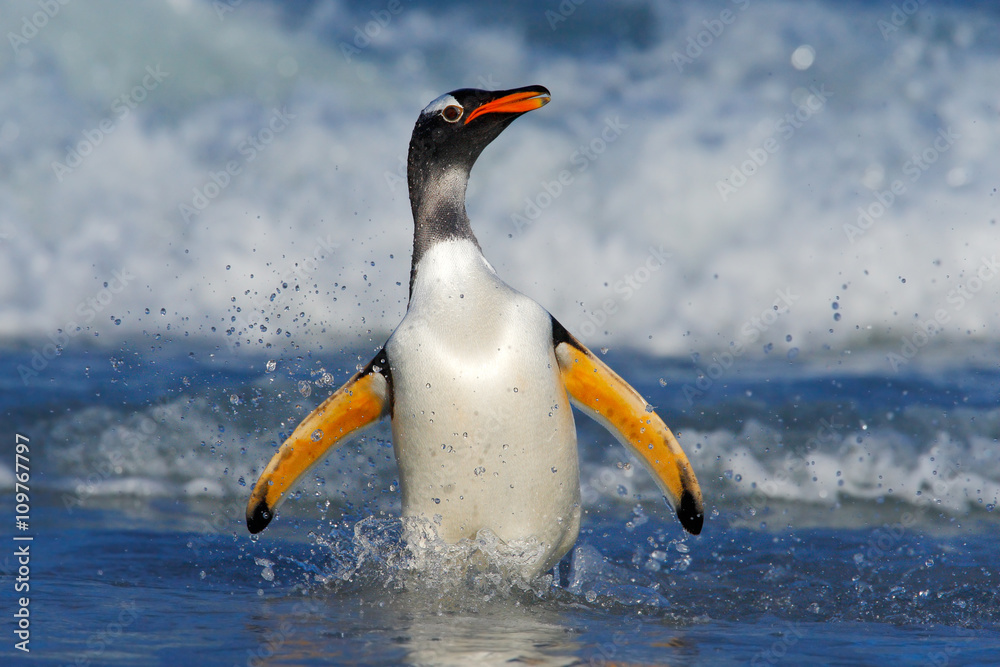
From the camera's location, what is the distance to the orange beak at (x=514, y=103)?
250cm

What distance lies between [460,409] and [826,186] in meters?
6.69

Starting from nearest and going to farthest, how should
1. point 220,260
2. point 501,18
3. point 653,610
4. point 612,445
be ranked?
point 653,610, point 612,445, point 220,260, point 501,18

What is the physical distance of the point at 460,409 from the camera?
2.39 metres

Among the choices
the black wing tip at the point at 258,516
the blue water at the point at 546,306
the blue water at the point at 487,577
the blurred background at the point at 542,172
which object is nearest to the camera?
the blue water at the point at 487,577

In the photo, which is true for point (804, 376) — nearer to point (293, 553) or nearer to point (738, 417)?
point (738, 417)

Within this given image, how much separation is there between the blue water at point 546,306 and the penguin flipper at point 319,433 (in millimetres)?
243

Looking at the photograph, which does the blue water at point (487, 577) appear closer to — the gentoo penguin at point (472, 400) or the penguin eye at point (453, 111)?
the gentoo penguin at point (472, 400)

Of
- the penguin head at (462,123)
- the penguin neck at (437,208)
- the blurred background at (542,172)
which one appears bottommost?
the penguin neck at (437,208)

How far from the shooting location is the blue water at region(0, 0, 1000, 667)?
7.77 ft

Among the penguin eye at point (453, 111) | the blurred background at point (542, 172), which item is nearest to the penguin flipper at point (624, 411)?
the penguin eye at point (453, 111)

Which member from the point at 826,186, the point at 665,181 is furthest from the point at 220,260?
the point at 826,186

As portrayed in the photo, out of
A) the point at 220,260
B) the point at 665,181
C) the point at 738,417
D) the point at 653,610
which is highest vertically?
the point at 665,181

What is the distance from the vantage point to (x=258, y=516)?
8.36ft

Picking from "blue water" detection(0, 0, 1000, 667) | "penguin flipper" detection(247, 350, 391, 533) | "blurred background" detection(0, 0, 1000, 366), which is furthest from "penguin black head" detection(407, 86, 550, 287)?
"blurred background" detection(0, 0, 1000, 366)
